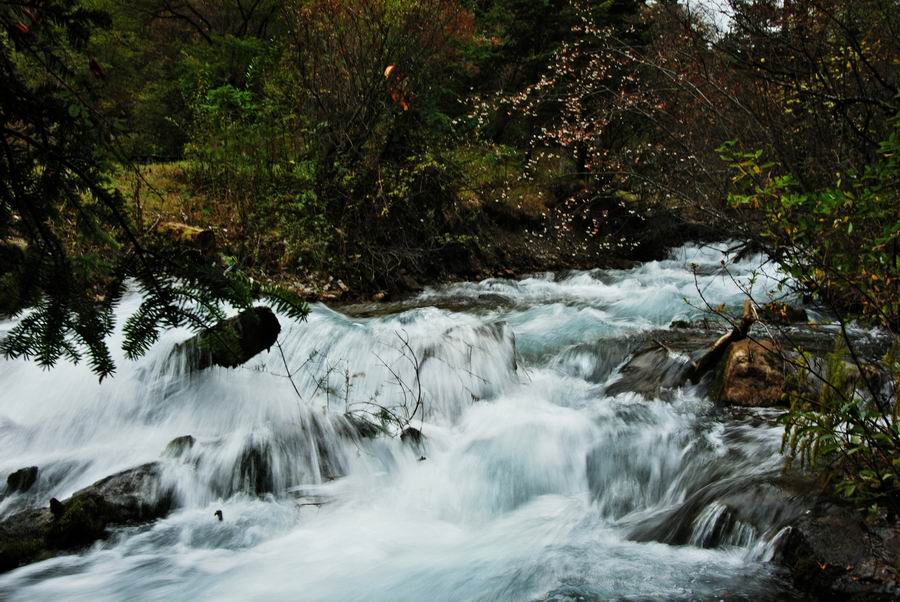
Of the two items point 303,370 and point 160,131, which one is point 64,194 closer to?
point 303,370

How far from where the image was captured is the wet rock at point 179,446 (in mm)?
4902

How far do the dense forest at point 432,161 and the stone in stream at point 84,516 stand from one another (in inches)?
72.1

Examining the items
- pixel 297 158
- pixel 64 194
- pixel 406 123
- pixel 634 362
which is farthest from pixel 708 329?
pixel 64 194

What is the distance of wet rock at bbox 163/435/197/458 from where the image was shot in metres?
4.90

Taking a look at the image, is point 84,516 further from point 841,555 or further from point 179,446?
point 841,555

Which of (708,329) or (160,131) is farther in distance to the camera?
(160,131)

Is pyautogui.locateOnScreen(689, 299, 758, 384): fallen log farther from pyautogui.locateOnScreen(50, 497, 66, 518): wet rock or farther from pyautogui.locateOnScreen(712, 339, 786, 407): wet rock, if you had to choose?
pyautogui.locateOnScreen(50, 497, 66, 518): wet rock

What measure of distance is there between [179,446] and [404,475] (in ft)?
5.72

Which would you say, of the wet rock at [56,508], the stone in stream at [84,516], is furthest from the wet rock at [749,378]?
the wet rock at [56,508]

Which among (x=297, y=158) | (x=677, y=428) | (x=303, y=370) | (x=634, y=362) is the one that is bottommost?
(x=677, y=428)

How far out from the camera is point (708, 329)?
29.1ft

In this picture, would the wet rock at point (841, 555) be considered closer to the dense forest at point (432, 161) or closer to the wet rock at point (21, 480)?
the dense forest at point (432, 161)

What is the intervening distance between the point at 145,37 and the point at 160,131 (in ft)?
10.1

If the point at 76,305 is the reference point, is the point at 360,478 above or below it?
below
